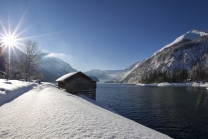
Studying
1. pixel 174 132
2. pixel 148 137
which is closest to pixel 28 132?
pixel 148 137

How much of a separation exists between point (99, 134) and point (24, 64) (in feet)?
172

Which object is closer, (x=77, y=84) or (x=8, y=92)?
(x=8, y=92)

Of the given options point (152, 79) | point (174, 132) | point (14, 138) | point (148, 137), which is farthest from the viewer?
point (152, 79)

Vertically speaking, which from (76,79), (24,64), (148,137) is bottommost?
(148,137)

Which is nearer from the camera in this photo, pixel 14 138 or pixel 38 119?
pixel 14 138

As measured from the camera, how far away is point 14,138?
6.11 metres

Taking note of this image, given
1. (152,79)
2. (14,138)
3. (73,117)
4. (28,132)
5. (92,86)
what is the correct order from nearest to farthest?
(14,138)
(28,132)
(73,117)
(92,86)
(152,79)

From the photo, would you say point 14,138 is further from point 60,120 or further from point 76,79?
point 76,79

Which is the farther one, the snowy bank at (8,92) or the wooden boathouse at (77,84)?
the wooden boathouse at (77,84)

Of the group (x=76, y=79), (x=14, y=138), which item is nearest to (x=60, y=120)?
(x=14, y=138)

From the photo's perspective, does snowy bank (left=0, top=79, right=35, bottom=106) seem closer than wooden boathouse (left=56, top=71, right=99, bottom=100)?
Yes

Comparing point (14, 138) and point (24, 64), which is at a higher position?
point (24, 64)

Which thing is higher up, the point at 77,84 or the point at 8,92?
the point at 8,92

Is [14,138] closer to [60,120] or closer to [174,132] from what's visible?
[60,120]
